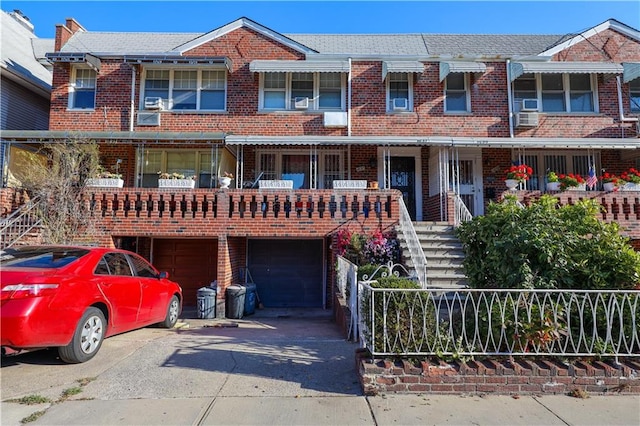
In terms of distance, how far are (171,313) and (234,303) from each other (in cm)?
204

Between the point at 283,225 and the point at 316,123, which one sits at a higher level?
the point at 316,123

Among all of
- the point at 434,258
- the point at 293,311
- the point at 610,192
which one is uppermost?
the point at 610,192

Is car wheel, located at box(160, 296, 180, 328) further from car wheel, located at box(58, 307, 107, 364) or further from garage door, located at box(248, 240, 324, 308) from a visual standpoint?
garage door, located at box(248, 240, 324, 308)

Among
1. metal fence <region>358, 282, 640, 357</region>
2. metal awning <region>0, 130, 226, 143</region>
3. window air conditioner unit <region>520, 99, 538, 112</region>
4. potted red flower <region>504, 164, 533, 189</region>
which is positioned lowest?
metal fence <region>358, 282, 640, 357</region>

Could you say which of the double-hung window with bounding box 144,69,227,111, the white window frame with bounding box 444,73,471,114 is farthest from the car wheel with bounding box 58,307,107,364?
the white window frame with bounding box 444,73,471,114

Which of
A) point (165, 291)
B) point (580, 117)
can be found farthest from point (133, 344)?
point (580, 117)

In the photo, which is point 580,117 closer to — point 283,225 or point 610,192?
point 610,192

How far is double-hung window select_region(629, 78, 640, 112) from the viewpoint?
43.1ft

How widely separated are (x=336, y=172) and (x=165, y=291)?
730 cm

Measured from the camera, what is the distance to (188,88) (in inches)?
521

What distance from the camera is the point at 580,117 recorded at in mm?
12938

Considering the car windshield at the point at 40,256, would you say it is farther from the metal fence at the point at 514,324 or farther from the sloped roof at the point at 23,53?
the sloped roof at the point at 23,53

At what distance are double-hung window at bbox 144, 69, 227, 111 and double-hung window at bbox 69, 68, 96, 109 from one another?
5.78ft

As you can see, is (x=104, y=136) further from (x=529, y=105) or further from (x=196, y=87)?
(x=529, y=105)
